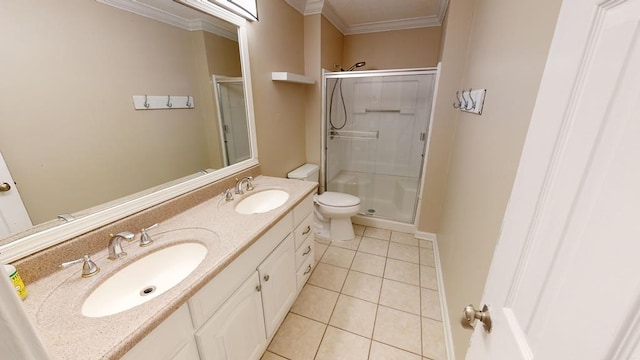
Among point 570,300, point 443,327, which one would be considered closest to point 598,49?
point 570,300

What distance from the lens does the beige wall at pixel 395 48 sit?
288cm

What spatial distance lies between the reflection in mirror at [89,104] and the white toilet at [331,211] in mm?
1291

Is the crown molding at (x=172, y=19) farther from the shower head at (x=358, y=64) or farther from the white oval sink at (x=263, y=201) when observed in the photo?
the shower head at (x=358, y=64)

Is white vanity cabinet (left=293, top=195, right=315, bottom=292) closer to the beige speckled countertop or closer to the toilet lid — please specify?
the beige speckled countertop

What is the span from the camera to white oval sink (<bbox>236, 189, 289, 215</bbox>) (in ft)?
5.27

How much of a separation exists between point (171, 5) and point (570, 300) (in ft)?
5.81

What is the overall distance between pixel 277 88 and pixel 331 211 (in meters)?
1.25

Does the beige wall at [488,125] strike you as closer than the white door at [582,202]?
No

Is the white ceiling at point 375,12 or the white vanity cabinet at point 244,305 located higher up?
the white ceiling at point 375,12

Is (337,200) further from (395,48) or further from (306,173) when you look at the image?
(395,48)

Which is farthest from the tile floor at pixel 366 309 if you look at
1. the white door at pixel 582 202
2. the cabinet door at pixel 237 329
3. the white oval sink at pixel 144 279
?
the white door at pixel 582 202

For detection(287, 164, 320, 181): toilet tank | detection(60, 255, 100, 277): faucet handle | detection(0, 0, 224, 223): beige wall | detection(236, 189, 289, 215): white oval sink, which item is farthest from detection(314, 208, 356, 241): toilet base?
detection(60, 255, 100, 277): faucet handle

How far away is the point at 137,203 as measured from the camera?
3.68 ft

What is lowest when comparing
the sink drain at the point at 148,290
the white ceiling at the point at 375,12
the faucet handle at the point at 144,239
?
the sink drain at the point at 148,290
